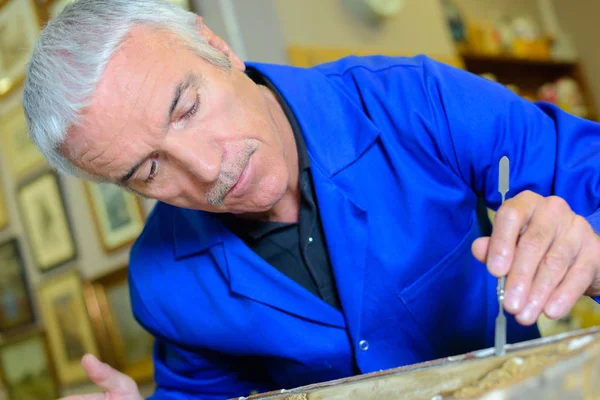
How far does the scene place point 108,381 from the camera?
114 cm

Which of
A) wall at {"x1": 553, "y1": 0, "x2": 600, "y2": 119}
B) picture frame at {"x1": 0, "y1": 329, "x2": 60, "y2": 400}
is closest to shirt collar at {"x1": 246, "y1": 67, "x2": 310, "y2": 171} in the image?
picture frame at {"x1": 0, "y1": 329, "x2": 60, "y2": 400}

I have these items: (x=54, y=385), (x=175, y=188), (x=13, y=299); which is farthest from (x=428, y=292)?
(x=13, y=299)

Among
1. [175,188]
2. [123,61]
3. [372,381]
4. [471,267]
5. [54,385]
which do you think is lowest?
[54,385]

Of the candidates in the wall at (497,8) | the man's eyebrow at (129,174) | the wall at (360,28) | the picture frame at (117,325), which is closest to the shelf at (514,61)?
the wall at (497,8)

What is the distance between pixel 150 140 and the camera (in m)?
0.93

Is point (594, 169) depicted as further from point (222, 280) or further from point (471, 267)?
point (222, 280)

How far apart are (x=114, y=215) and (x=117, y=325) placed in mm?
451

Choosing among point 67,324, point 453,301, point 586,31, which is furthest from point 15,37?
point 586,31

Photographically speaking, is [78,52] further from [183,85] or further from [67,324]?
[67,324]

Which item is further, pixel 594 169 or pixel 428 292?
pixel 428 292

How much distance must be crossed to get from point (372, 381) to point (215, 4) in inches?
62.1

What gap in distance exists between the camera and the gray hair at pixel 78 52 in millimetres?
916

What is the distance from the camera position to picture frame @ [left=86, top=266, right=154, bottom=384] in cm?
243

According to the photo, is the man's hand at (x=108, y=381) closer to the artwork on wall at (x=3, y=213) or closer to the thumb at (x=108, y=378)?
the thumb at (x=108, y=378)
